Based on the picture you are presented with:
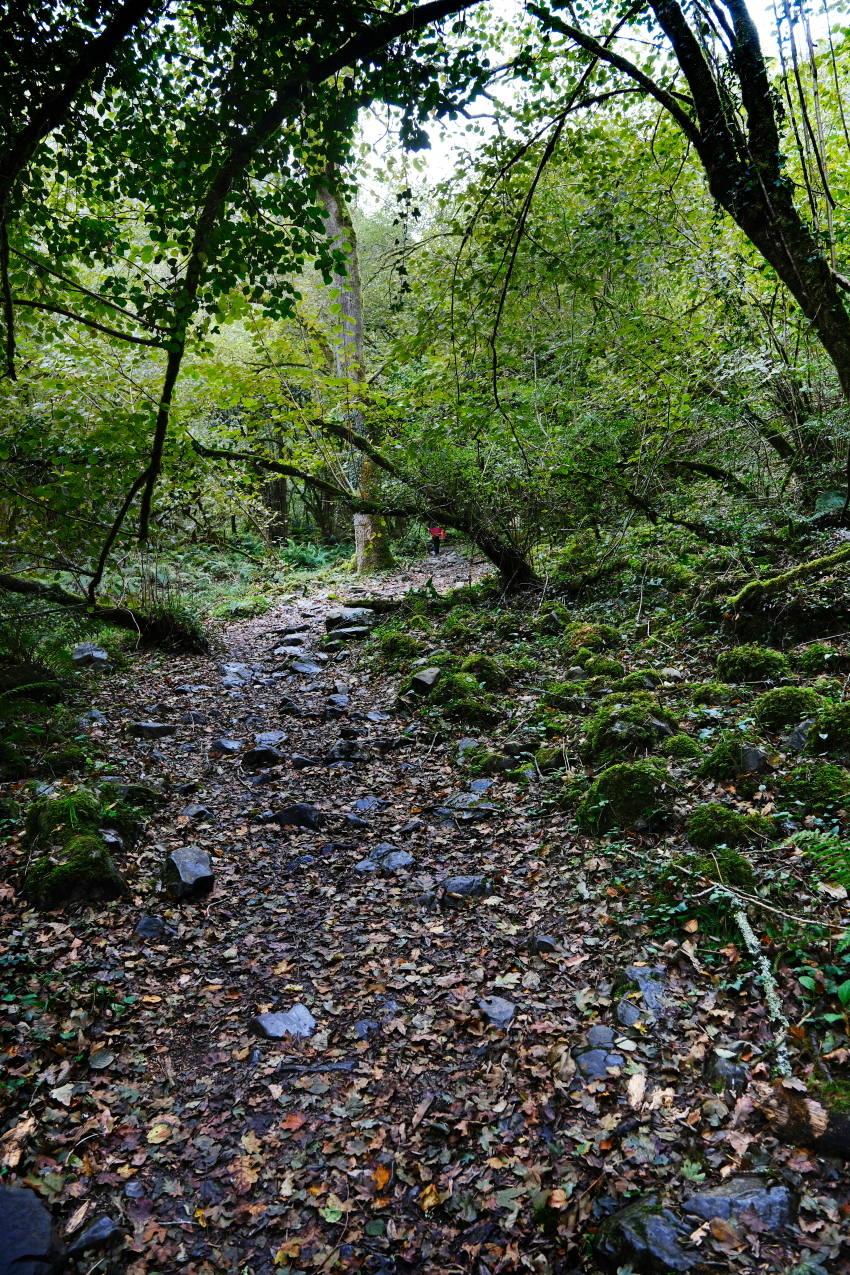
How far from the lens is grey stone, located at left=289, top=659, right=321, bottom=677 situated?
9.07 meters

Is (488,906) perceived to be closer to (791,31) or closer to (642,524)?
(791,31)

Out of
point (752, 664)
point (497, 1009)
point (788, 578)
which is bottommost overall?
point (497, 1009)

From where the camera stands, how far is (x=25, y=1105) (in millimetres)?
2709

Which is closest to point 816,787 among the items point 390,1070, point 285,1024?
point 390,1070

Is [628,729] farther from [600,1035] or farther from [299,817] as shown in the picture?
[299,817]

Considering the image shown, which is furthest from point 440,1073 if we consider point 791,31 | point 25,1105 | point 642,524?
point 642,524

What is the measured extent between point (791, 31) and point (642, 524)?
246 inches

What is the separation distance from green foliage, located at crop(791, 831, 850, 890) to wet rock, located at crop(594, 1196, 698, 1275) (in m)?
1.68

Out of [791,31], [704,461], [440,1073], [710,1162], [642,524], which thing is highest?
[791,31]

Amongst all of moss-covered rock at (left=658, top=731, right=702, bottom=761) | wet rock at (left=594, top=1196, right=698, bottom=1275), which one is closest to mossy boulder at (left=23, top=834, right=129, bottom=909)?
wet rock at (left=594, top=1196, right=698, bottom=1275)

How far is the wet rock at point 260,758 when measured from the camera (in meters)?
6.26

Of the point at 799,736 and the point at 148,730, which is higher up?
the point at 799,736

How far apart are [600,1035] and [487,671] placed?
4.62 meters

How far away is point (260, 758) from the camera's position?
631cm
